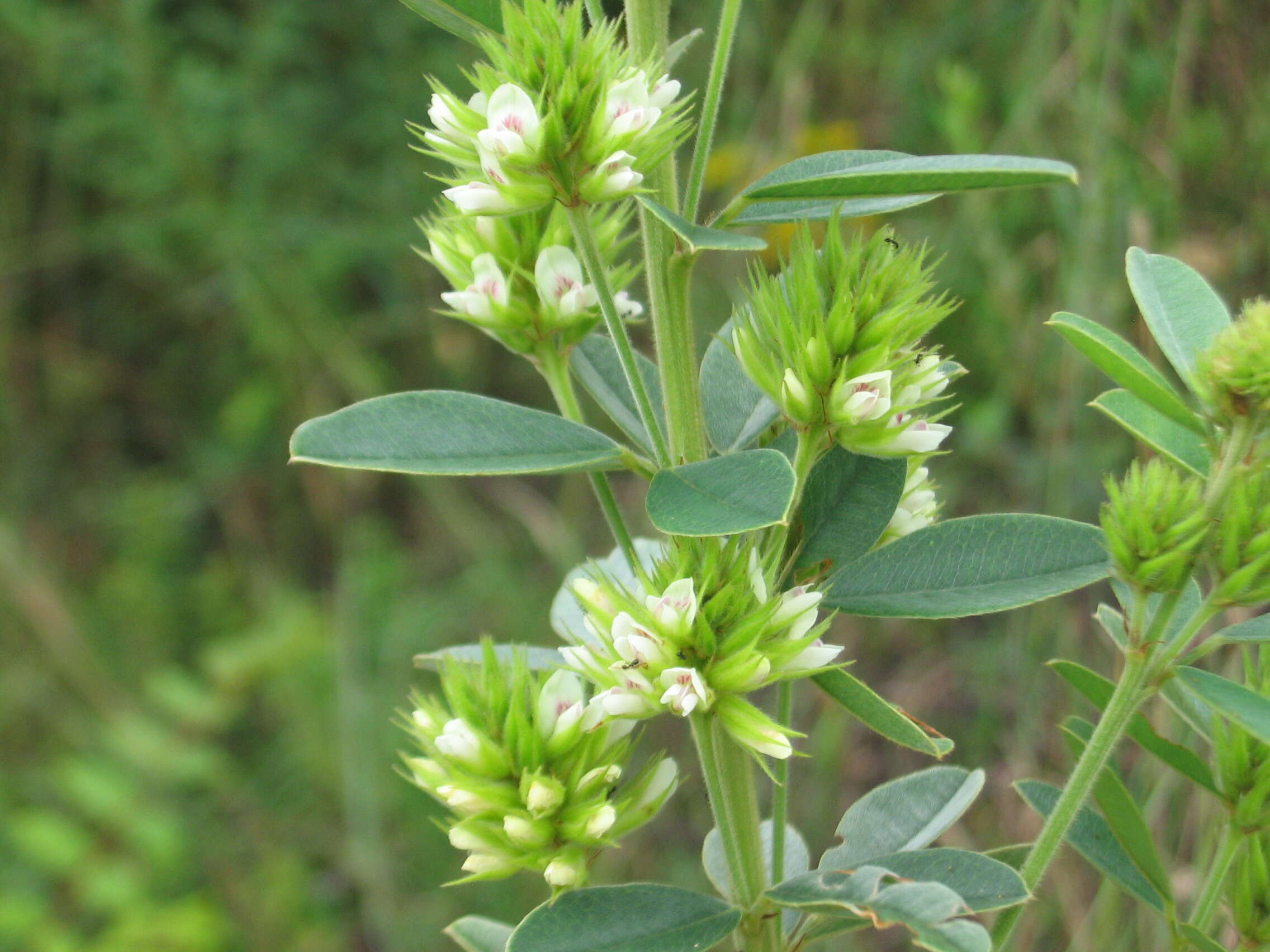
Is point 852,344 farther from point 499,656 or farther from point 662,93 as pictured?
point 499,656

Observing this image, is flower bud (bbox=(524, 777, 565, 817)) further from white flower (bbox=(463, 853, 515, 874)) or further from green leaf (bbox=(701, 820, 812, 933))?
green leaf (bbox=(701, 820, 812, 933))

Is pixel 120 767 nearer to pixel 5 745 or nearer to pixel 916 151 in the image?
pixel 5 745

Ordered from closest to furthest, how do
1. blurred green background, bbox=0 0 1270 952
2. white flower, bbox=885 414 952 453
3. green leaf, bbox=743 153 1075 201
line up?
green leaf, bbox=743 153 1075 201
white flower, bbox=885 414 952 453
blurred green background, bbox=0 0 1270 952

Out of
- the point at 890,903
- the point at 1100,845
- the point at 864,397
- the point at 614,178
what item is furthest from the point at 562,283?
the point at 1100,845

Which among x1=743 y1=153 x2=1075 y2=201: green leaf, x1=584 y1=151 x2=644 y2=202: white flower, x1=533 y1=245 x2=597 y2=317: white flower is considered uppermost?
x1=584 y1=151 x2=644 y2=202: white flower

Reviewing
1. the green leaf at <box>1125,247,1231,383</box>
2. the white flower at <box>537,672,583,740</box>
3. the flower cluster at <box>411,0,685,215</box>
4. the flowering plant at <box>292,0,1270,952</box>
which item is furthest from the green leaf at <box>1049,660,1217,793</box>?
the flower cluster at <box>411,0,685,215</box>

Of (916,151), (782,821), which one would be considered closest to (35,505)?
(916,151)
